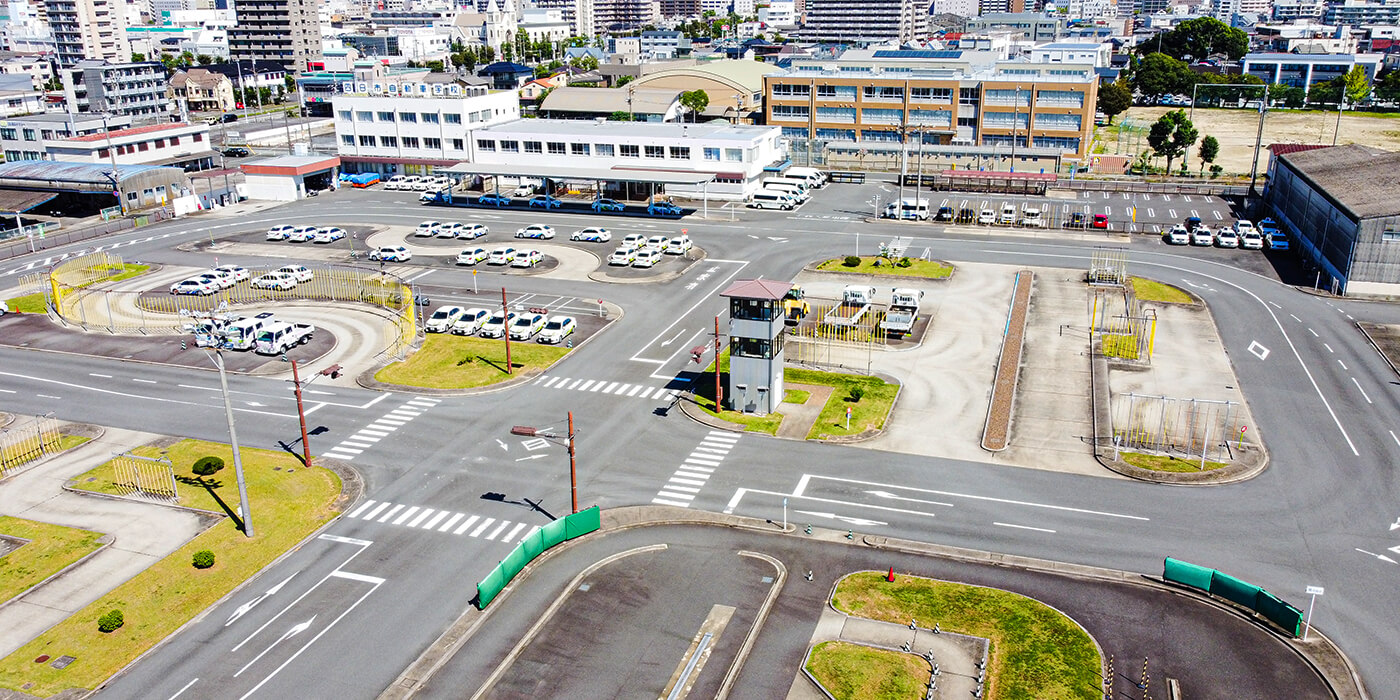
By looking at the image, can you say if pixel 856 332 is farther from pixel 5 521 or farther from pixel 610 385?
pixel 5 521

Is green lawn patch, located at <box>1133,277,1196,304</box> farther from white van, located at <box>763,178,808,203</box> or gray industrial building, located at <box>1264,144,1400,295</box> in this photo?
white van, located at <box>763,178,808,203</box>

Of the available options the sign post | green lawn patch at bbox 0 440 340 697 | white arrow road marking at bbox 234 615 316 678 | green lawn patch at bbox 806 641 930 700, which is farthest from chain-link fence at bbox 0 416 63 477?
the sign post

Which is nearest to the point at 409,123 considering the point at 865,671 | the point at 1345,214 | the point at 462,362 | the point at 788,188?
the point at 788,188

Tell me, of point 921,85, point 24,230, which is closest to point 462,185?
point 24,230

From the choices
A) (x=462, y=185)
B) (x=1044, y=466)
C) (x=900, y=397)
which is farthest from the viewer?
(x=462, y=185)

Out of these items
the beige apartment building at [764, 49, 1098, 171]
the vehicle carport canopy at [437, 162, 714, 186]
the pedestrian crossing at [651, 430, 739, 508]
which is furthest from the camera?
the beige apartment building at [764, 49, 1098, 171]
